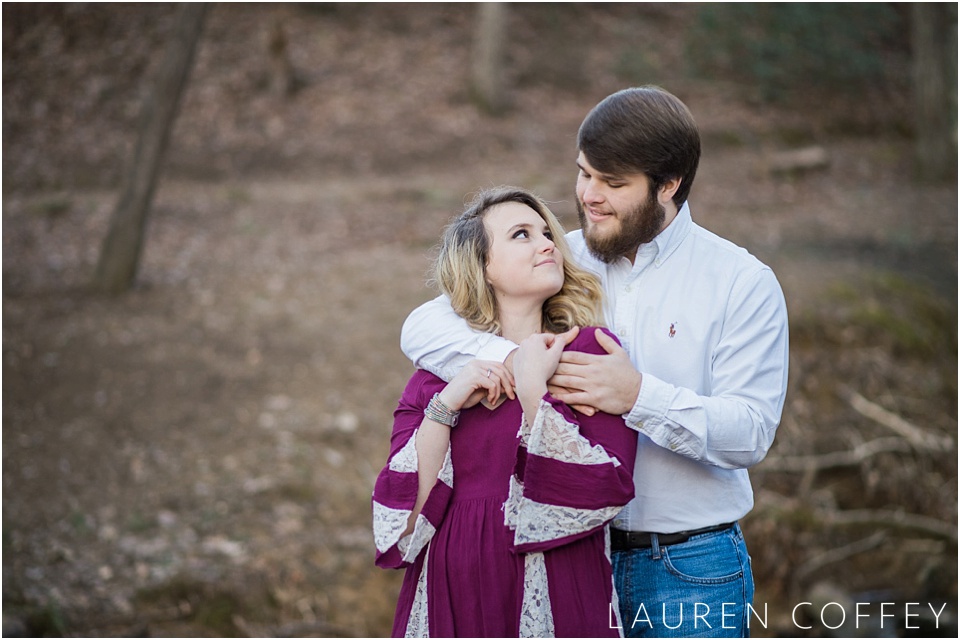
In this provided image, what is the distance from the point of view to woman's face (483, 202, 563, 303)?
2508 mm

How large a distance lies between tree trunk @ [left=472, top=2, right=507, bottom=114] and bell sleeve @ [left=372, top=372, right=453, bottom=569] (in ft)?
39.7

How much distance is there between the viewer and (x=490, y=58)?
13.9m

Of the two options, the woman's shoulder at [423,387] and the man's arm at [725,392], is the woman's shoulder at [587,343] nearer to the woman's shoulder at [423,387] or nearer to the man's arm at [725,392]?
the man's arm at [725,392]

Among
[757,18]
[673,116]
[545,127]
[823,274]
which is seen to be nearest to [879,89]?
[757,18]

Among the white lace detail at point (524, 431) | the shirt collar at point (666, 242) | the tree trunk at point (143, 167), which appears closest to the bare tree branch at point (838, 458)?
the shirt collar at point (666, 242)

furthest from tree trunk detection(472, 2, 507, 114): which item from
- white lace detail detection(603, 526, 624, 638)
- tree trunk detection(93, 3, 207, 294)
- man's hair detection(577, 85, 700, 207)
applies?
white lace detail detection(603, 526, 624, 638)

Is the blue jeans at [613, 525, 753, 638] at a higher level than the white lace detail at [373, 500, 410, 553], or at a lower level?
lower

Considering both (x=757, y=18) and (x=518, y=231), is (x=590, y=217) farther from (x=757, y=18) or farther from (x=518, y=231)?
(x=757, y=18)

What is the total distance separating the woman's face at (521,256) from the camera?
2508 millimetres

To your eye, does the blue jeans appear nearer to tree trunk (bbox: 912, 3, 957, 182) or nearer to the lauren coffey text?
the lauren coffey text

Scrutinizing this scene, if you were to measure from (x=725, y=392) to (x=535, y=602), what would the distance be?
776 mm

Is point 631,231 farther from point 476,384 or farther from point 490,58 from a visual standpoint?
point 490,58

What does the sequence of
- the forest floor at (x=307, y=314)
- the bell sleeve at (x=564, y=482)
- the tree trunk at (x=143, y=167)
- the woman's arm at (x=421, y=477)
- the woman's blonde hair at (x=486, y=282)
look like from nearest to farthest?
the bell sleeve at (x=564, y=482), the woman's arm at (x=421, y=477), the woman's blonde hair at (x=486, y=282), the forest floor at (x=307, y=314), the tree trunk at (x=143, y=167)

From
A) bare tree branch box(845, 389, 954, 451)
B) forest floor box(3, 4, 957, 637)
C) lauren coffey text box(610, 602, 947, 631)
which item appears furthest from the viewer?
bare tree branch box(845, 389, 954, 451)
